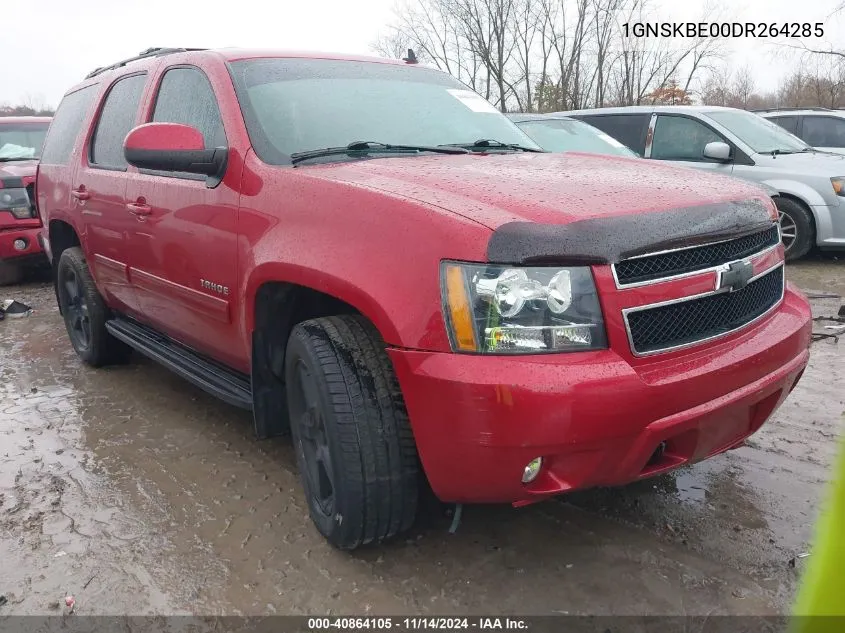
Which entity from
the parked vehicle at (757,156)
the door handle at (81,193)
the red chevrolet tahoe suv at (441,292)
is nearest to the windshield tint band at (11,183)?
the door handle at (81,193)

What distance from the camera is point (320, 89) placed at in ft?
9.82

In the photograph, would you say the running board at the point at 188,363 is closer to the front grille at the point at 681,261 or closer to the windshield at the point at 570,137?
the front grille at the point at 681,261

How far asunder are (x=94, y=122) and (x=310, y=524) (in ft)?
9.78

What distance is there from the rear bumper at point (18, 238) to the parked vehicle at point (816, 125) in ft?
32.1

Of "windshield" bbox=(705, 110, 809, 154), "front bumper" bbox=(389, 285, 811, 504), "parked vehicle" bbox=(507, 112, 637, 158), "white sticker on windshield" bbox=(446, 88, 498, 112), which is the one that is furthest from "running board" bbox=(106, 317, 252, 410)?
"windshield" bbox=(705, 110, 809, 154)

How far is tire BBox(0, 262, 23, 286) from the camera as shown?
7895 mm

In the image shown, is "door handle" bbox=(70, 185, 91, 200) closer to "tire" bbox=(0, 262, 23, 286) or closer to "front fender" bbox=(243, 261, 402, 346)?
"front fender" bbox=(243, 261, 402, 346)

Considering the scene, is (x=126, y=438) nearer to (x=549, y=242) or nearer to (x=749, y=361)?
(x=549, y=242)

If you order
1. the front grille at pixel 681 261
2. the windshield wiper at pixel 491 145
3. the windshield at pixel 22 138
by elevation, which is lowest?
the front grille at pixel 681 261

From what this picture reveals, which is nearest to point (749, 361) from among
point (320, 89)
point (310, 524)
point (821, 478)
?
point (821, 478)

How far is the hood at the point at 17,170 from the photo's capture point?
289 inches

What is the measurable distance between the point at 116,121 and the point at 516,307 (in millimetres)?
3106

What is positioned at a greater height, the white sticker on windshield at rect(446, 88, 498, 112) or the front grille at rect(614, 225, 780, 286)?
the white sticker on windshield at rect(446, 88, 498, 112)

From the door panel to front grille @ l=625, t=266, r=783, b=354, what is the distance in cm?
153
